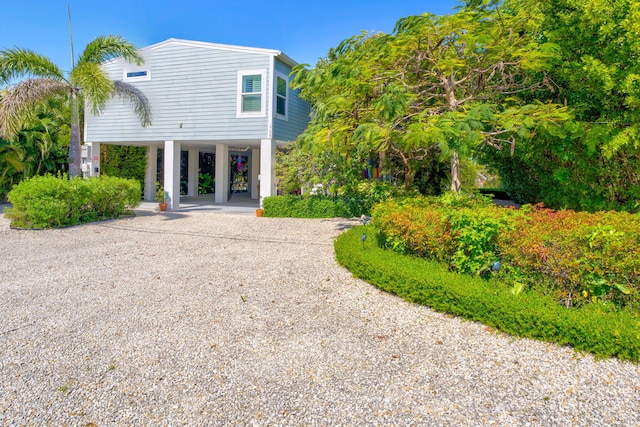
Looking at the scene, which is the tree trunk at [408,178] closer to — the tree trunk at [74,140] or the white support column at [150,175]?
the tree trunk at [74,140]

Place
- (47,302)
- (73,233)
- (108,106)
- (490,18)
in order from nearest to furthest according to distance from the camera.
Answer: (47,302) → (490,18) → (73,233) → (108,106)

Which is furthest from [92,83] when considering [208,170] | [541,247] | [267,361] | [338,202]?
[541,247]

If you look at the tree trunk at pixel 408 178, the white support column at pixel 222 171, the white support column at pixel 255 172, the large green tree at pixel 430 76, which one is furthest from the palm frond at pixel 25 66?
the tree trunk at pixel 408 178

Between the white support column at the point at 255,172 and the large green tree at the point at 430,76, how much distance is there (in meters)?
11.8

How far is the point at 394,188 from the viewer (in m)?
12.0

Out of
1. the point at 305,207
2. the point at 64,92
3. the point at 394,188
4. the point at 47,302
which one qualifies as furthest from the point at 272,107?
the point at 47,302

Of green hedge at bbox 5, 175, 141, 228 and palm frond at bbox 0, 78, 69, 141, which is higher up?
palm frond at bbox 0, 78, 69, 141

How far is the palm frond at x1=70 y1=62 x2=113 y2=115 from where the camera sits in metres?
11.6

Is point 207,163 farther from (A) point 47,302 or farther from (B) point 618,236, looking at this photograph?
(B) point 618,236

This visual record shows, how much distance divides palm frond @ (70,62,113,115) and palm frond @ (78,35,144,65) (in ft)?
1.82

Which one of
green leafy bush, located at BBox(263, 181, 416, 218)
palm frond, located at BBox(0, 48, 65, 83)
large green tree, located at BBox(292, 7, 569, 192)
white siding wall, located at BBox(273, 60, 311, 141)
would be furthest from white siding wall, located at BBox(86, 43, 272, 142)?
large green tree, located at BBox(292, 7, 569, 192)

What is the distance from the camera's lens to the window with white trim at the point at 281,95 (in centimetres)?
1330

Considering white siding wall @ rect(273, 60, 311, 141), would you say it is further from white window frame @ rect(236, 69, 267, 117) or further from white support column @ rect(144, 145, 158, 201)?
white support column @ rect(144, 145, 158, 201)

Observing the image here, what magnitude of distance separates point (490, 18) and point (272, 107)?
278 inches
